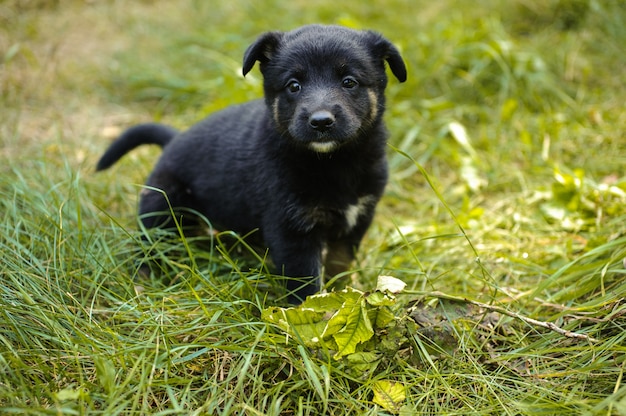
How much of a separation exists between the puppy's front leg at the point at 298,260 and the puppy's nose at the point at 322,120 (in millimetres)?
675

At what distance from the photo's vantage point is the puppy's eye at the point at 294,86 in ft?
11.0

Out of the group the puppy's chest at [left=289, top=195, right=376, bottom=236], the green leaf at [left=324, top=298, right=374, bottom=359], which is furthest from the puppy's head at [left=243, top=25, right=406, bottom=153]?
the green leaf at [left=324, top=298, right=374, bottom=359]

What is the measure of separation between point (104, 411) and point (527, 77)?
5.06 m

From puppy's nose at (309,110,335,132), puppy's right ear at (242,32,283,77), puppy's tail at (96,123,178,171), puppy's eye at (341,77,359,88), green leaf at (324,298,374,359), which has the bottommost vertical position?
green leaf at (324,298,374,359)

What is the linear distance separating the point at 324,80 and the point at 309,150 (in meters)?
0.41

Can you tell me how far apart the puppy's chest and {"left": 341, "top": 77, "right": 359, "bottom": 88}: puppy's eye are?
688 mm

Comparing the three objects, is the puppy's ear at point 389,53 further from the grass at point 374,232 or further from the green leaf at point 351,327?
the green leaf at point 351,327

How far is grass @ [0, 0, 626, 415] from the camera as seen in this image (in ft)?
8.29

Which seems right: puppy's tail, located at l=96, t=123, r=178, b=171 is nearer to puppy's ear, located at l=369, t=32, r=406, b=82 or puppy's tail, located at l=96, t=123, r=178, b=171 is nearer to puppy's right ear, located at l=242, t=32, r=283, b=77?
puppy's right ear, located at l=242, t=32, r=283, b=77

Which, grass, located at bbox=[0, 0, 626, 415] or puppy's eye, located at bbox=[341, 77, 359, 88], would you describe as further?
puppy's eye, located at bbox=[341, 77, 359, 88]

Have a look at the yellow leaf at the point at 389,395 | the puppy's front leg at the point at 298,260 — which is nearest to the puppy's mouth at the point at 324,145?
the puppy's front leg at the point at 298,260

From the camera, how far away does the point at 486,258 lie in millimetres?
3766

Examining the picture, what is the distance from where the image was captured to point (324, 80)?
3299 millimetres

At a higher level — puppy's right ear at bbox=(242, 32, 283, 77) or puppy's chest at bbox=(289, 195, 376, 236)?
puppy's right ear at bbox=(242, 32, 283, 77)
